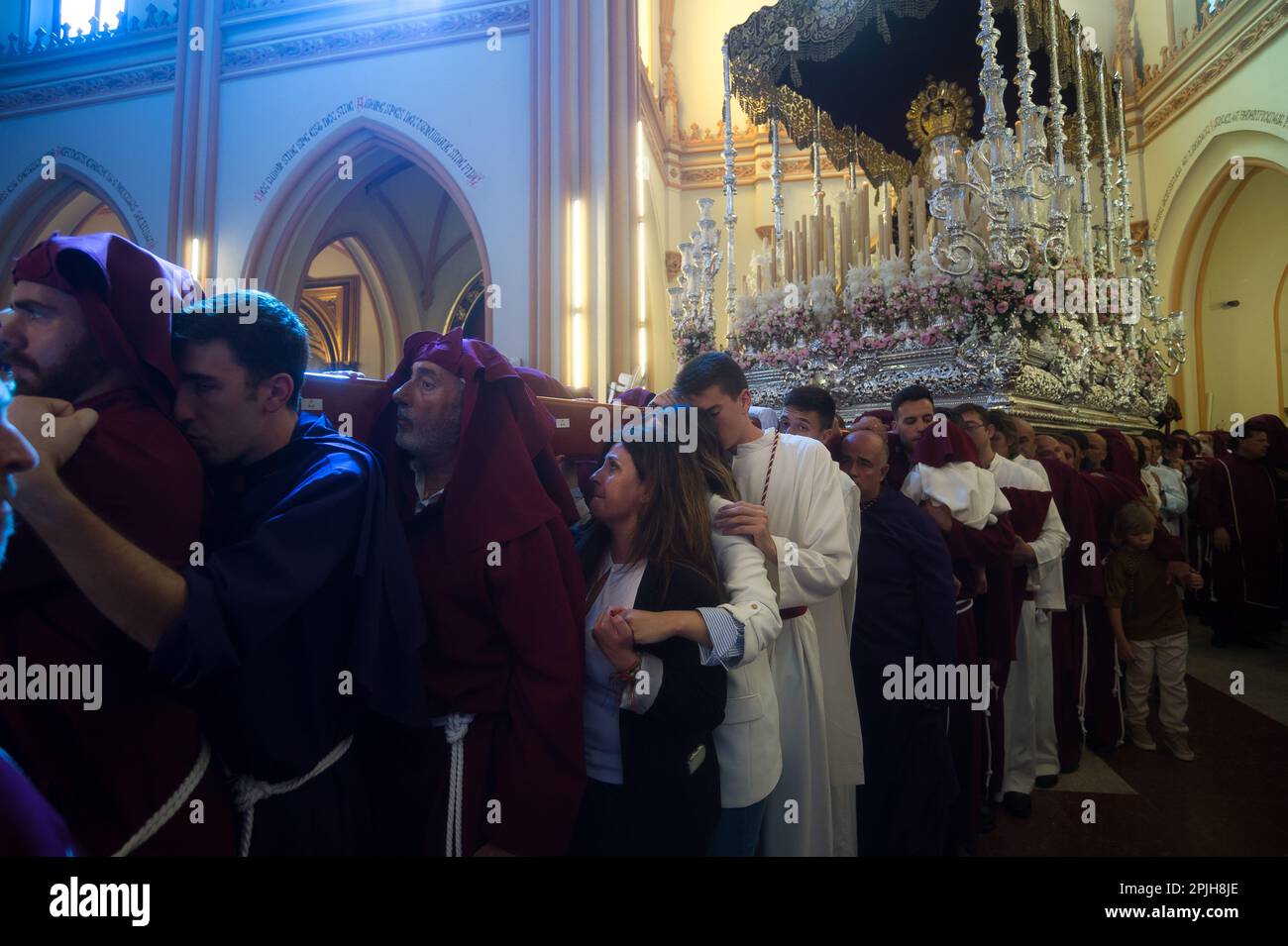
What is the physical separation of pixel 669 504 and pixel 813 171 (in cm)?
872

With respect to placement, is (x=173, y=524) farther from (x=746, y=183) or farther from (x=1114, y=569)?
(x=746, y=183)

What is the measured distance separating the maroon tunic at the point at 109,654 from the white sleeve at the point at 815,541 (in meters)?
1.54

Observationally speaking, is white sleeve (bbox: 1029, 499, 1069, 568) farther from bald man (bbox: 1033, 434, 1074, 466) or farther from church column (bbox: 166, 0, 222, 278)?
church column (bbox: 166, 0, 222, 278)

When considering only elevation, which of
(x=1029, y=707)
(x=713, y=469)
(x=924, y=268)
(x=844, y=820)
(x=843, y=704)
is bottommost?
(x=844, y=820)

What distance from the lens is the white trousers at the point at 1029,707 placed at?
10.9ft

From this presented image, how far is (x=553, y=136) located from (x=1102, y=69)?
6693 mm

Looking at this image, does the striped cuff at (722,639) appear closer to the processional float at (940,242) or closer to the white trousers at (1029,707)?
the white trousers at (1029,707)

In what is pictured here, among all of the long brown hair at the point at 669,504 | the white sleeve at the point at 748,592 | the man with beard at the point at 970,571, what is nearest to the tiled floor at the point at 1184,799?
the man with beard at the point at 970,571

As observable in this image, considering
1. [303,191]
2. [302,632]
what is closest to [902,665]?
[302,632]

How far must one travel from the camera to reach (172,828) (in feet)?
3.81

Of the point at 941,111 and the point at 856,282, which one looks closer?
the point at 856,282

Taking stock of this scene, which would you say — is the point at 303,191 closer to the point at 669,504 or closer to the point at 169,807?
the point at 669,504

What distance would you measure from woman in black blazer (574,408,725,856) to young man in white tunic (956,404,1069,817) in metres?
2.32

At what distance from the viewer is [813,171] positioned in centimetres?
907
